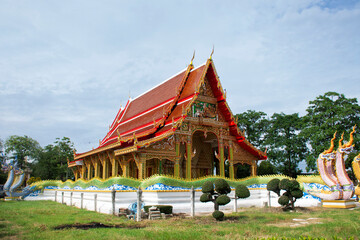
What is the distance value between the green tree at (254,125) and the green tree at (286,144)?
2.66ft

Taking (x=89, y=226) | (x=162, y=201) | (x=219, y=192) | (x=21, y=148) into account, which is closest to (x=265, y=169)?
(x=162, y=201)

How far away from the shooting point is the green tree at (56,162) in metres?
34.2

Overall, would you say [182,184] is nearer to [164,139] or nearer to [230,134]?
[164,139]

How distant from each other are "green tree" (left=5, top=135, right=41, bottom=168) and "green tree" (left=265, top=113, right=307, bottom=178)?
31990mm

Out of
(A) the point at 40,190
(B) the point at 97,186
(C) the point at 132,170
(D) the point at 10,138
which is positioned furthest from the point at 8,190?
(D) the point at 10,138

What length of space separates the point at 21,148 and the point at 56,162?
12.6 m

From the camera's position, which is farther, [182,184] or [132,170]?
[132,170]

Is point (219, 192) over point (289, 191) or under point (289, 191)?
over

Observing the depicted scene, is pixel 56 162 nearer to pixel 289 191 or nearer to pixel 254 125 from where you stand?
pixel 254 125

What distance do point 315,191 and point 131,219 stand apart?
8.07 m

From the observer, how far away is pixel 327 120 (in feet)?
70.5

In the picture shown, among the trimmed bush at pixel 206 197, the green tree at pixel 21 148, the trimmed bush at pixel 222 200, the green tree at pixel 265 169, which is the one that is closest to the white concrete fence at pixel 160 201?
the trimmed bush at pixel 206 197

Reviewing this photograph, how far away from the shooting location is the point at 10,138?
146ft

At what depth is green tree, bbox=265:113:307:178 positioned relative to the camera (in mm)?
26625
